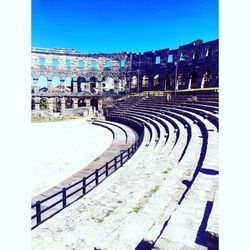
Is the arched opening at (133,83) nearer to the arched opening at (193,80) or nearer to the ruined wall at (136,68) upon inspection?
the ruined wall at (136,68)

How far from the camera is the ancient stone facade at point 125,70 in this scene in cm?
4169

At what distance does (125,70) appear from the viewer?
51.1 m

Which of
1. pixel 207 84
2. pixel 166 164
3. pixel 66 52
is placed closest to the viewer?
pixel 166 164

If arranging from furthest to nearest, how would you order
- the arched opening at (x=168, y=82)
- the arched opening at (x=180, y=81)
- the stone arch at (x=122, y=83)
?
the stone arch at (x=122, y=83) < the arched opening at (x=168, y=82) < the arched opening at (x=180, y=81)

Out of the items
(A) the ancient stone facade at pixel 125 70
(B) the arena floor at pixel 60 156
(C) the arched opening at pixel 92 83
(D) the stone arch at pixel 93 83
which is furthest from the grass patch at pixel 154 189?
(C) the arched opening at pixel 92 83

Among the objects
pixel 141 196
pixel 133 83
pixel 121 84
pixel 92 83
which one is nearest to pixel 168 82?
pixel 133 83

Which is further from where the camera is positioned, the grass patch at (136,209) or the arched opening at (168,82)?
the arched opening at (168,82)

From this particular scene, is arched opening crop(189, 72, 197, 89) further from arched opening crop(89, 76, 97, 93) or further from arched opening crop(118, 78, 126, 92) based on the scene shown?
arched opening crop(89, 76, 97, 93)

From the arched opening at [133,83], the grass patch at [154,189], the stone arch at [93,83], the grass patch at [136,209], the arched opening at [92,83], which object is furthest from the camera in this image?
the arched opening at [92,83]

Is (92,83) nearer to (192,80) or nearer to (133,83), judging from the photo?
(133,83)

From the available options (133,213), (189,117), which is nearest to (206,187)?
(133,213)

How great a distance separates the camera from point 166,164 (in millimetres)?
9836
